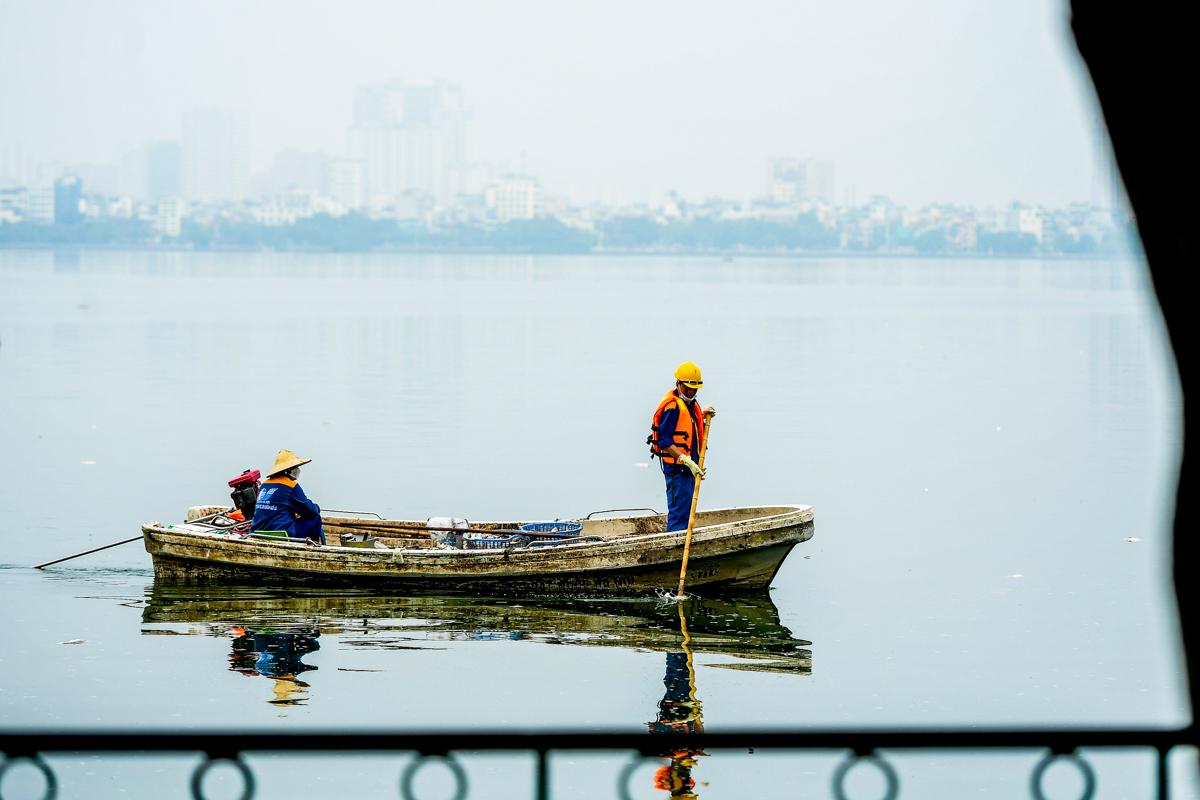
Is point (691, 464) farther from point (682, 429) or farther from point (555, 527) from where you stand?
point (555, 527)

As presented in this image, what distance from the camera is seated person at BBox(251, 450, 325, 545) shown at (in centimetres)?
1575

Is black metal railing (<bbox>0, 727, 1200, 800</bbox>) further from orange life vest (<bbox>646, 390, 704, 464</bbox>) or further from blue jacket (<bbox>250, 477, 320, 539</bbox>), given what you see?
blue jacket (<bbox>250, 477, 320, 539</bbox>)

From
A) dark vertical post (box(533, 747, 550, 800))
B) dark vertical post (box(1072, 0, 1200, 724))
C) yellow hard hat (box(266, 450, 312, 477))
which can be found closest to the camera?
dark vertical post (box(1072, 0, 1200, 724))

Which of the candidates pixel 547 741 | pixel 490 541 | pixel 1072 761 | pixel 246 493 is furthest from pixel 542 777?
pixel 246 493

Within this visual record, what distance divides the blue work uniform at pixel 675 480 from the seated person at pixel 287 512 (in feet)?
10.4

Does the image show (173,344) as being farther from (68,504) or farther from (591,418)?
(68,504)

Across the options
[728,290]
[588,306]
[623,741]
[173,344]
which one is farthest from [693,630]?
[728,290]

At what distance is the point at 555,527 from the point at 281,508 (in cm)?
259

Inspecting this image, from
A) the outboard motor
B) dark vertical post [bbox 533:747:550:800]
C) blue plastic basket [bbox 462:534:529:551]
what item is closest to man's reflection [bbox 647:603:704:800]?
blue plastic basket [bbox 462:534:529:551]

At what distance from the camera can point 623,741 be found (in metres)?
4.16

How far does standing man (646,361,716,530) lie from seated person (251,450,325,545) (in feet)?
10.3

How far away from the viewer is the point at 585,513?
22547mm

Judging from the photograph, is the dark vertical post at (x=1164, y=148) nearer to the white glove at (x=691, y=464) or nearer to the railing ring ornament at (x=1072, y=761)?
the railing ring ornament at (x=1072, y=761)

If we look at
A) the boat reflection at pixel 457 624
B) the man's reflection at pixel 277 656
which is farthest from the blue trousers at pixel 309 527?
the man's reflection at pixel 277 656
